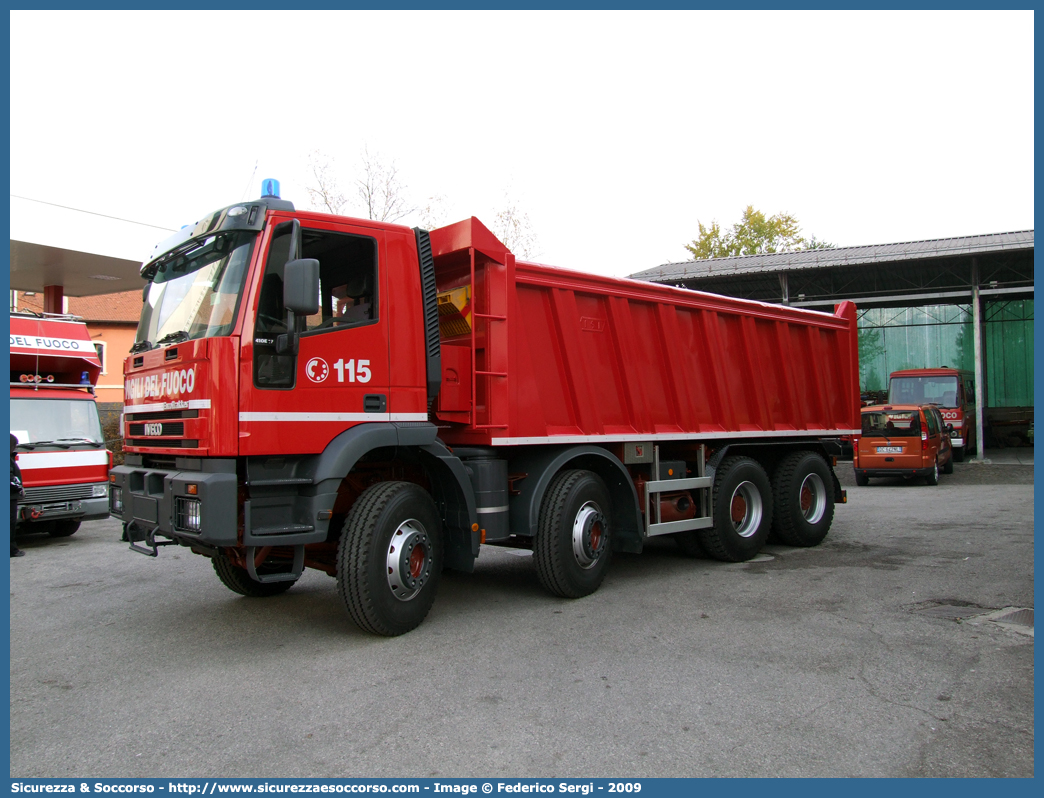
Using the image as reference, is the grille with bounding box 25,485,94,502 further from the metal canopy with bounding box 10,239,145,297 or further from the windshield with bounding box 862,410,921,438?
the windshield with bounding box 862,410,921,438

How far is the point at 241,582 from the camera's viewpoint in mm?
6578

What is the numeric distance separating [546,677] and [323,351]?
267cm

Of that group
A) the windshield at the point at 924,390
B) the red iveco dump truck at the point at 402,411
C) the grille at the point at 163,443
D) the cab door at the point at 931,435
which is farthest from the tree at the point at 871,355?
the grille at the point at 163,443

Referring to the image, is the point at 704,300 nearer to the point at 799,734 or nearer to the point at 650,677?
the point at 650,677

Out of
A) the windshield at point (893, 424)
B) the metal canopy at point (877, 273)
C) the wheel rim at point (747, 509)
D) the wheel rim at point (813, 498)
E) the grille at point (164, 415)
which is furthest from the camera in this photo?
the metal canopy at point (877, 273)

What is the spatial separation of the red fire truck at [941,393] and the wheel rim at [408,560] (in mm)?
19869

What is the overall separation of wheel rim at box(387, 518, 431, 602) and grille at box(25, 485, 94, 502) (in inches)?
300

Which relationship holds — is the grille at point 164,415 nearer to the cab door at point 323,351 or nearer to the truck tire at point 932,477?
the cab door at point 323,351

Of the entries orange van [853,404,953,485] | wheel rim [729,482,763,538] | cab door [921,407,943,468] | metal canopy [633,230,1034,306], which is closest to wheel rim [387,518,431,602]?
wheel rim [729,482,763,538]

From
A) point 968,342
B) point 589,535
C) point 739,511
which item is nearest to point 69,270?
point 589,535

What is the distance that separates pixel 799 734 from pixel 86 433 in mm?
11197

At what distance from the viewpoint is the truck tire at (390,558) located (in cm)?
523

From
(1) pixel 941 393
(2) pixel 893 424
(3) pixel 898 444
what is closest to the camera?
(3) pixel 898 444

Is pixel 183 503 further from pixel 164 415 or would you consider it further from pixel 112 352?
pixel 112 352
